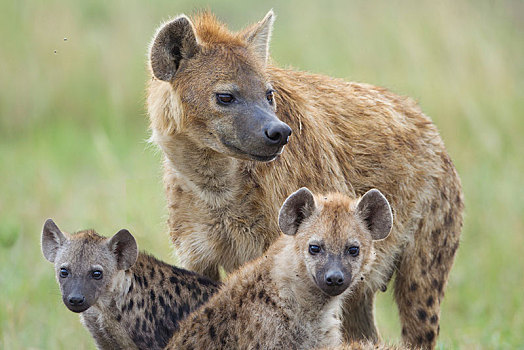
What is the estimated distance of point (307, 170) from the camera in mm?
5387

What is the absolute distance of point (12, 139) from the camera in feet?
33.5

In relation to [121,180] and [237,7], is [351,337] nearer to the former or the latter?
[121,180]

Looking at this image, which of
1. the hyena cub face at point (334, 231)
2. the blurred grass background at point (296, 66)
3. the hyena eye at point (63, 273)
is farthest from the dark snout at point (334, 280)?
the blurred grass background at point (296, 66)

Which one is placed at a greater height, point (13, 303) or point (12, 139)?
point (12, 139)

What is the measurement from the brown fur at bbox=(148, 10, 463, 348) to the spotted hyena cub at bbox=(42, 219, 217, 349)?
0.41m

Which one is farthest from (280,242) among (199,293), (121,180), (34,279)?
(121,180)

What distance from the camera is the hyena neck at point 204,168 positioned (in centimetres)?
507

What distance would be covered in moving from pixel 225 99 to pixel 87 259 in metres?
1.10

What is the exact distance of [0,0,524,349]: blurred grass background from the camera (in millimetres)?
8148

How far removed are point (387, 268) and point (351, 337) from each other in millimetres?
589

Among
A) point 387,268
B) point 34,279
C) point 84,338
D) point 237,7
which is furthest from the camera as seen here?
point 237,7

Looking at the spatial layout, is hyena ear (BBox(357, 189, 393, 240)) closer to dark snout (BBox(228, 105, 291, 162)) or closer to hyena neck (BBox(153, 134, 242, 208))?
dark snout (BBox(228, 105, 291, 162))

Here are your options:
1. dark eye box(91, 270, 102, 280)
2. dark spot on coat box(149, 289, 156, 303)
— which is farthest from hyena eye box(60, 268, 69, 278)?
dark spot on coat box(149, 289, 156, 303)

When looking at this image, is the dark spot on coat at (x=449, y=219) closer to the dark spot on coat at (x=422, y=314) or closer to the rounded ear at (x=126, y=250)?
the dark spot on coat at (x=422, y=314)
